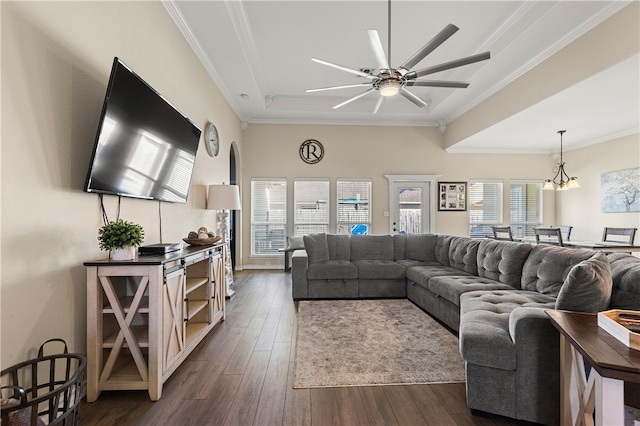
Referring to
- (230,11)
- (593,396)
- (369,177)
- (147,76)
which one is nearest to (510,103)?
(369,177)

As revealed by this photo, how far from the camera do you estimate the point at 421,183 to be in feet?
22.5

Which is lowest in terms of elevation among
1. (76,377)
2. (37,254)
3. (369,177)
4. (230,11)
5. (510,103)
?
(76,377)

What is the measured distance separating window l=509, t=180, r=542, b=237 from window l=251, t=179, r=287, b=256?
5334 mm

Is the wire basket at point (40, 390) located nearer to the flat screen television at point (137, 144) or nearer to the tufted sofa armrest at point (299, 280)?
the flat screen television at point (137, 144)

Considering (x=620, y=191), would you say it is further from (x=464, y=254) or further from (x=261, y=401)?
(x=261, y=401)

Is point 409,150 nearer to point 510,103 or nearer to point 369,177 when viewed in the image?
point 369,177

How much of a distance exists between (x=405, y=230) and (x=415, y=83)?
13.8 ft

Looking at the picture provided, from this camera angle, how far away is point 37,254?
1549mm

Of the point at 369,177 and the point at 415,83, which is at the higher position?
the point at 415,83

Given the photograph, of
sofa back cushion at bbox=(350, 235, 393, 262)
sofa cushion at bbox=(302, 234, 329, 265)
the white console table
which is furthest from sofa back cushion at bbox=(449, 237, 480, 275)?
the white console table

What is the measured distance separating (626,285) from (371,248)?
3.11 meters

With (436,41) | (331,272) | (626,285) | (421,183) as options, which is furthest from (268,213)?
(626,285)

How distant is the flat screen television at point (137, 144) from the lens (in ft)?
6.05

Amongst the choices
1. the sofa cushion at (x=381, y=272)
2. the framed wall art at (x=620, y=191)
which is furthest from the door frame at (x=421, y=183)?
the framed wall art at (x=620, y=191)
